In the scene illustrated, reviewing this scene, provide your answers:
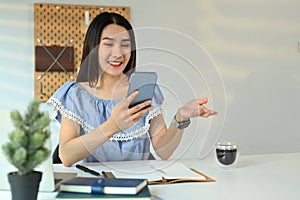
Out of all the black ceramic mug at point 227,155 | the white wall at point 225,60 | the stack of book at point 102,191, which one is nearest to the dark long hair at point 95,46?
the black ceramic mug at point 227,155

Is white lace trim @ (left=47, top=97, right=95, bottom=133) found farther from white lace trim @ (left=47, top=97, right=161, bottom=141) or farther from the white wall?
the white wall

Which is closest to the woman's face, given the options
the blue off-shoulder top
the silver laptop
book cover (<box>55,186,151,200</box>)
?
the blue off-shoulder top

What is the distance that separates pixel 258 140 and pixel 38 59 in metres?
1.78

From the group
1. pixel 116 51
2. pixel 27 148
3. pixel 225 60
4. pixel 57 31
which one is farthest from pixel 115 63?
pixel 225 60

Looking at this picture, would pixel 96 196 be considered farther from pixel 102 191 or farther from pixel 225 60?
pixel 225 60

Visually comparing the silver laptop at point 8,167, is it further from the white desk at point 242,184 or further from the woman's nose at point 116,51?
the woman's nose at point 116,51

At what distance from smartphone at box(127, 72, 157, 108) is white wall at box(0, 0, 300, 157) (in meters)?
1.46

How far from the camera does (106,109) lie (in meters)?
1.57

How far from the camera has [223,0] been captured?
304 centimetres

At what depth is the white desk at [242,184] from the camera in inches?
38.6

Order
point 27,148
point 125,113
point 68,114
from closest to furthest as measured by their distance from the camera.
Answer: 1. point 27,148
2. point 125,113
3. point 68,114

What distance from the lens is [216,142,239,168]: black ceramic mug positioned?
4.37 ft

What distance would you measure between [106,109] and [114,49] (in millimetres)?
258

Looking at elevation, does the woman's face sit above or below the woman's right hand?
above
